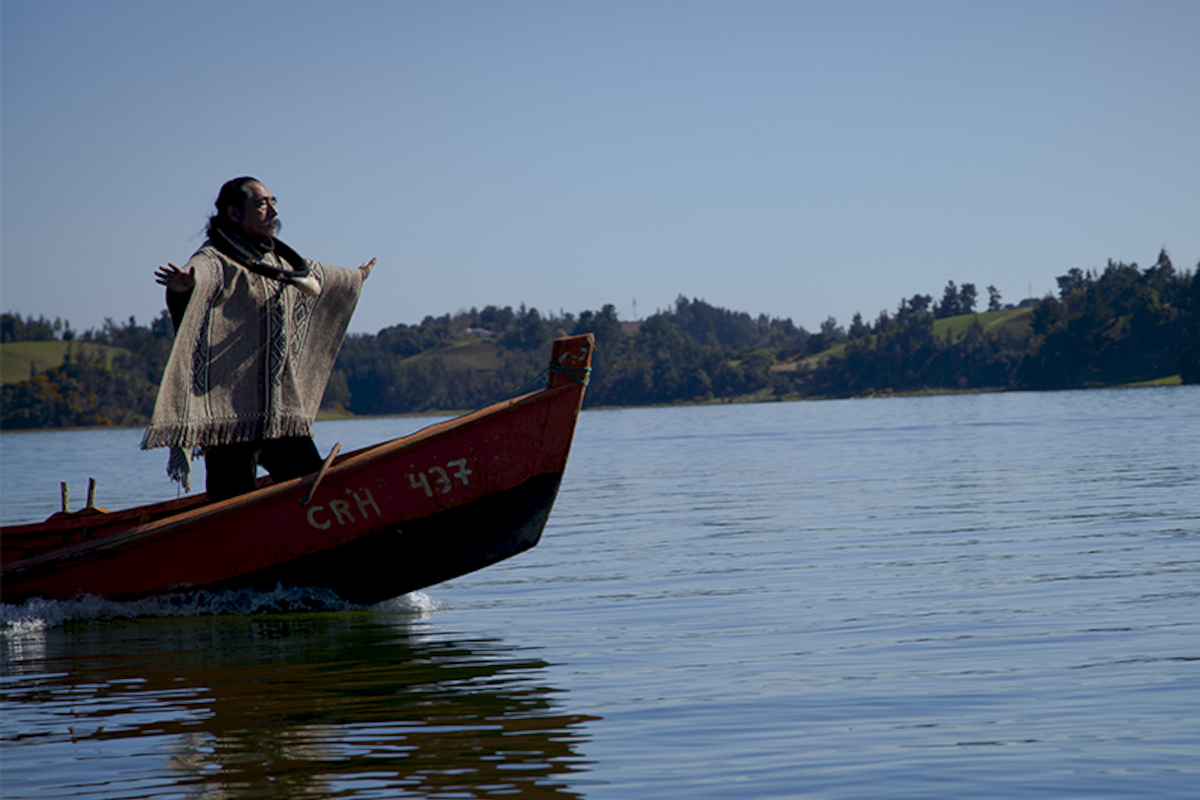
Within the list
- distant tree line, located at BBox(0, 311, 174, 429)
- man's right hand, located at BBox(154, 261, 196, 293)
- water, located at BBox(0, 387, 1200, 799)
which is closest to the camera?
water, located at BBox(0, 387, 1200, 799)

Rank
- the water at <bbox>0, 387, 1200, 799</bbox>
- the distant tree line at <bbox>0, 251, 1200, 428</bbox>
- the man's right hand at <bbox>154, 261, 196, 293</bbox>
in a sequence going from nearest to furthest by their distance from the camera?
the water at <bbox>0, 387, 1200, 799</bbox> < the man's right hand at <bbox>154, 261, 196, 293</bbox> < the distant tree line at <bbox>0, 251, 1200, 428</bbox>

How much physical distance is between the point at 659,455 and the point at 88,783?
32.3 metres

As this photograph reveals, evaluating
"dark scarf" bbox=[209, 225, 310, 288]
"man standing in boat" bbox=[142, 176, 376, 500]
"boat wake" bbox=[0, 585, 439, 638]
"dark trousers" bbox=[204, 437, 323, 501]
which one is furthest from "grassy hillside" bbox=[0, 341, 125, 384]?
"dark scarf" bbox=[209, 225, 310, 288]

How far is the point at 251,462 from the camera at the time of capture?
8.50 meters

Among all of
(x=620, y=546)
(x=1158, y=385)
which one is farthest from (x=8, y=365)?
(x=620, y=546)

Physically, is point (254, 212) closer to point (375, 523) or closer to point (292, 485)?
point (292, 485)

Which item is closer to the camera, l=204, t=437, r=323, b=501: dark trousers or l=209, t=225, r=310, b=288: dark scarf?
l=209, t=225, r=310, b=288: dark scarf

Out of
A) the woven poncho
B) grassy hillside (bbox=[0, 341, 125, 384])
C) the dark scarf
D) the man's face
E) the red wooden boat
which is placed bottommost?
the red wooden boat

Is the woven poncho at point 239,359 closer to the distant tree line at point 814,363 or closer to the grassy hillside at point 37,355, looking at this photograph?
the distant tree line at point 814,363

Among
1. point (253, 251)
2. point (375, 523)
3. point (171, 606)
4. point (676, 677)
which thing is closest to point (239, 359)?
point (253, 251)

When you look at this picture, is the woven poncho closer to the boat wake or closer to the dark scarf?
the dark scarf

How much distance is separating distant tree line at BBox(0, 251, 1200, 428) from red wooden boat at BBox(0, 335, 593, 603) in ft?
355

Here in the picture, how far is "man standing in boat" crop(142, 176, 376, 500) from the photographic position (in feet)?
25.5

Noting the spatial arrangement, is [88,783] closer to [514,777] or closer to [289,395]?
[514,777]
